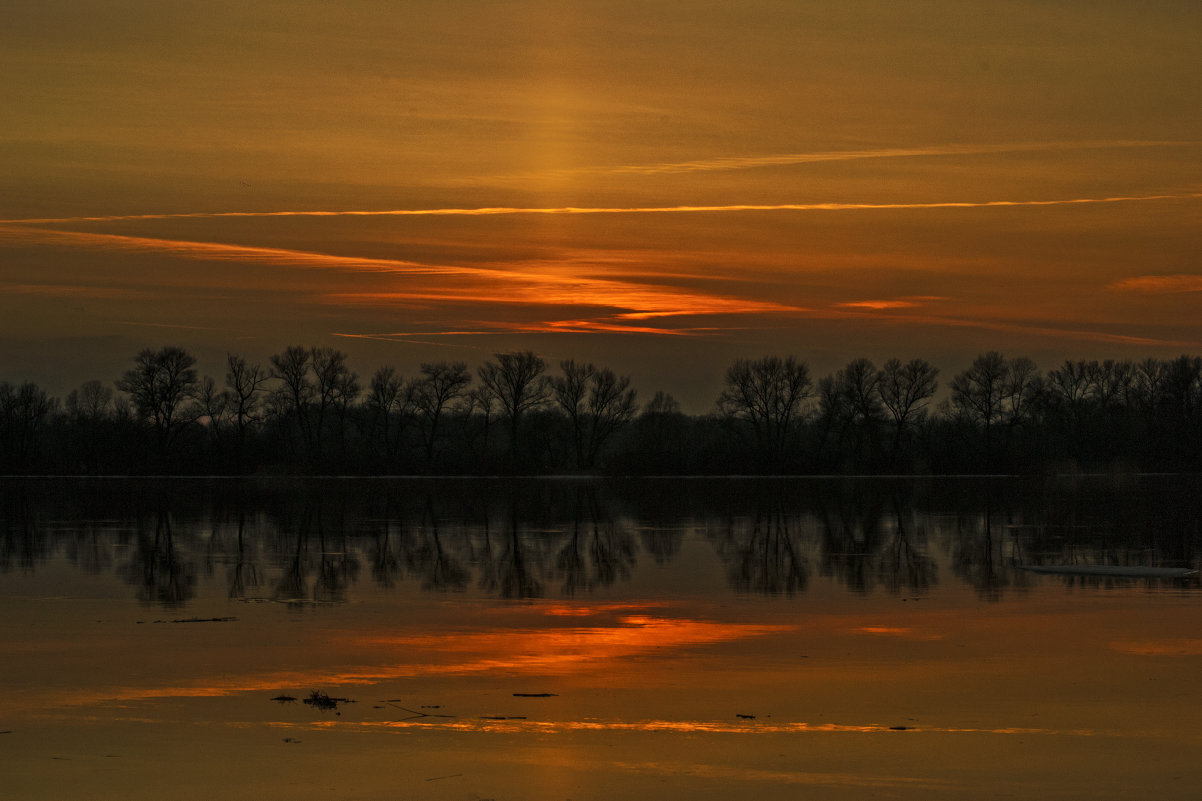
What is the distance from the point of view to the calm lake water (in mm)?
10375

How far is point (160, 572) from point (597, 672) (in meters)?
13.3

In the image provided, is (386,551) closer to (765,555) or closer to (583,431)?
(765,555)

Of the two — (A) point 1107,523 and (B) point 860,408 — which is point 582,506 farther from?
(B) point 860,408

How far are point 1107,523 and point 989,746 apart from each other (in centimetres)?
3153

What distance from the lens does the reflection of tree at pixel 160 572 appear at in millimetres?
21422

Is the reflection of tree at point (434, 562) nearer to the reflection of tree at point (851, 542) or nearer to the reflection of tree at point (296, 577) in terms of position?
the reflection of tree at point (296, 577)

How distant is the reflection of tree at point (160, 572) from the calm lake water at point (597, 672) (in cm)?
14

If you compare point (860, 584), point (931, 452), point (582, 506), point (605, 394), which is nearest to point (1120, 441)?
point (931, 452)

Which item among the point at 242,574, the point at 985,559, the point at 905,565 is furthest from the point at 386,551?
the point at 985,559

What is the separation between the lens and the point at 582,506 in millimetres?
56094

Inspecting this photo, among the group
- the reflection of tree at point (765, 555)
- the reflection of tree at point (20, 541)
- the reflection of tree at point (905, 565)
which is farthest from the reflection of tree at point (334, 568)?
the reflection of tree at point (905, 565)

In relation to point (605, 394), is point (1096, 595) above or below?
below

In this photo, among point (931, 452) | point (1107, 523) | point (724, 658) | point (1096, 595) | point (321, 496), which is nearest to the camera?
point (724, 658)

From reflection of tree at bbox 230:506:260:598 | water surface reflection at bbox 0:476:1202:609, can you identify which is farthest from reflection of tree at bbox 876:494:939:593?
reflection of tree at bbox 230:506:260:598
